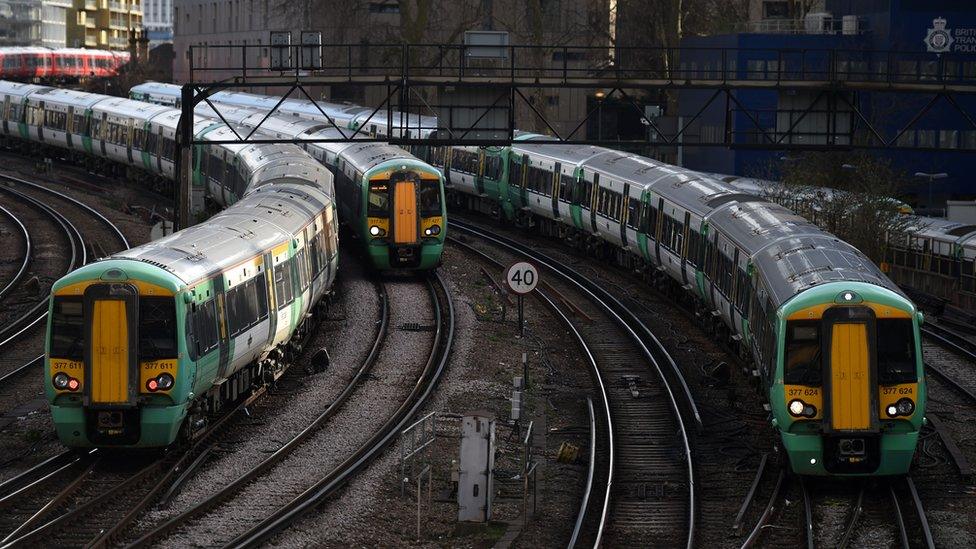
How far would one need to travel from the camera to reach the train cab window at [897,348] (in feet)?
60.4

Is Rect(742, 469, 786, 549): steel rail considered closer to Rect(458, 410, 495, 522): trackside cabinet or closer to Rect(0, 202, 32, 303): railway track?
Rect(458, 410, 495, 522): trackside cabinet

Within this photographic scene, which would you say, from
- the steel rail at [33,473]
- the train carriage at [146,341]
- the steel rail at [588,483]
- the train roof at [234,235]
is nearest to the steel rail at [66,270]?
the train roof at [234,235]

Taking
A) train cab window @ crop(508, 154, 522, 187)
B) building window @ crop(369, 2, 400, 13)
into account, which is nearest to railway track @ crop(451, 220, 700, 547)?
train cab window @ crop(508, 154, 522, 187)

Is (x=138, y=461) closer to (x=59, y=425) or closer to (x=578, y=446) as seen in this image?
(x=59, y=425)

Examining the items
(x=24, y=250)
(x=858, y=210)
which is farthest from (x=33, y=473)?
(x=858, y=210)

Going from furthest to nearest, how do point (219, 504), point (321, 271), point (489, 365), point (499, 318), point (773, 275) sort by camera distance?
point (499, 318), point (321, 271), point (489, 365), point (773, 275), point (219, 504)

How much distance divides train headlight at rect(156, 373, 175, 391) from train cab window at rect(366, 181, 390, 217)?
1723 cm

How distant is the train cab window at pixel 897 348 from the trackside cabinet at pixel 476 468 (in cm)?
487

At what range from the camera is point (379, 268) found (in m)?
37.0

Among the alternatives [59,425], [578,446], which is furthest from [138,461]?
[578,446]

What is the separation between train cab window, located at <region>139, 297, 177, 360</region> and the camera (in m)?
19.0

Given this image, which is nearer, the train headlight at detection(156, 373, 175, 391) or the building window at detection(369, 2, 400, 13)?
the train headlight at detection(156, 373, 175, 391)

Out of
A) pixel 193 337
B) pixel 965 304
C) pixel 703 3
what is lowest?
pixel 965 304

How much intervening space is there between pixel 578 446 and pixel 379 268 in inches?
624
